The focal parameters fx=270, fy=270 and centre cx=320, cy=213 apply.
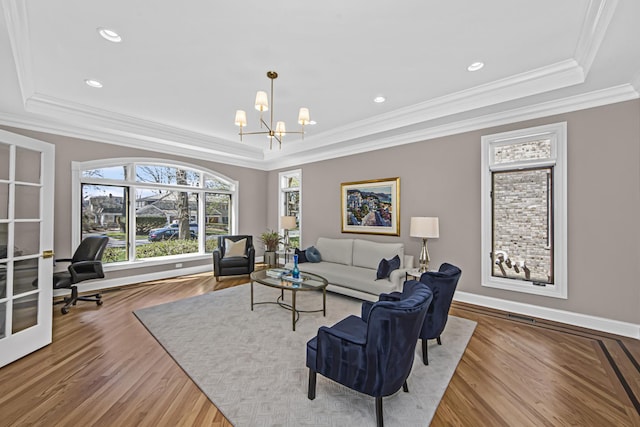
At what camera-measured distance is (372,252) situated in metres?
4.76

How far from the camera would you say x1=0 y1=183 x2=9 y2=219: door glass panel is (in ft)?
A: 8.29

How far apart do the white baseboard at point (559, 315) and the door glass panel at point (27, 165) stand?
557 centimetres

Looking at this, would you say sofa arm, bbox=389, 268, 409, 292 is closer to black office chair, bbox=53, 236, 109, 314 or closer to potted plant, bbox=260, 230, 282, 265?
potted plant, bbox=260, 230, 282, 265

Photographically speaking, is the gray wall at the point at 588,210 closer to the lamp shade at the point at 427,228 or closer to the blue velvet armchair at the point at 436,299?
the lamp shade at the point at 427,228

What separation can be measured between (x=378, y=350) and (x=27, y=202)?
364cm

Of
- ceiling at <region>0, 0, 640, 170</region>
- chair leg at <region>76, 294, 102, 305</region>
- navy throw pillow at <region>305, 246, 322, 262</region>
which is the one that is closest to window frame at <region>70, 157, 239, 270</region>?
ceiling at <region>0, 0, 640, 170</region>

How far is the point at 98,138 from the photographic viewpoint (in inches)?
187

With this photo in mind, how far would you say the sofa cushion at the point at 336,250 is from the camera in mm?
5121

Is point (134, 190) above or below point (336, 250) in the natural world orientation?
above

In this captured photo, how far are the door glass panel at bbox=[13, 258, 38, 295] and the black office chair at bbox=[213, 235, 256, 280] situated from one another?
2.78 meters

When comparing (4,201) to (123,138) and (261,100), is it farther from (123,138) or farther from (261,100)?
(123,138)

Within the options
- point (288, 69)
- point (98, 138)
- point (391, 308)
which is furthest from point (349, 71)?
point (98, 138)

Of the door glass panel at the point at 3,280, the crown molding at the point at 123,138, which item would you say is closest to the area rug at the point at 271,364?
the door glass panel at the point at 3,280

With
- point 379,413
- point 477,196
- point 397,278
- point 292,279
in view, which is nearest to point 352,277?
point 397,278
